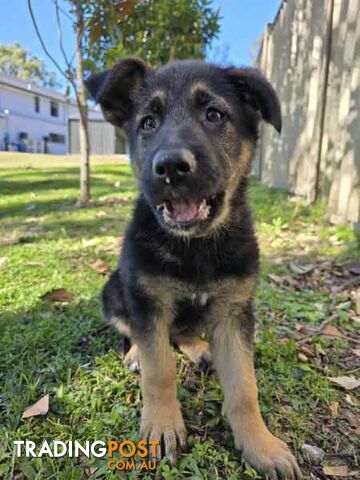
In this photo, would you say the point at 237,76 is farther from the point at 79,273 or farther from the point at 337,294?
the point at 79,273

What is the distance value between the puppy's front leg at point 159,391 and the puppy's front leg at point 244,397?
10.7 inches

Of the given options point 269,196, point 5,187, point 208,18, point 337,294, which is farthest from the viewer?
point 208,18

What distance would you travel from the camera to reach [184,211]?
88.3 inches

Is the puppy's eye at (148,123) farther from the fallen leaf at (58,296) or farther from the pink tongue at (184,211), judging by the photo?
the fallen leaf at (58,296)

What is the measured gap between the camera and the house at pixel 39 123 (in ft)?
132

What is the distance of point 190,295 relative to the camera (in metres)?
2.29

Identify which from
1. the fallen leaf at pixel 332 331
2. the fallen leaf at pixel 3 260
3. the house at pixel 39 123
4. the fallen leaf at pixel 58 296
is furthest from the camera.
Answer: the house at pixel 39 123

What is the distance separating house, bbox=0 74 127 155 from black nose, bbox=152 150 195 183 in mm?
36446

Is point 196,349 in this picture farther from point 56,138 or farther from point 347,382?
point 56,138

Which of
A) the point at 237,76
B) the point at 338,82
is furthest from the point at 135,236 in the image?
the point at 338,82

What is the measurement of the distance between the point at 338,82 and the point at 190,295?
462cm

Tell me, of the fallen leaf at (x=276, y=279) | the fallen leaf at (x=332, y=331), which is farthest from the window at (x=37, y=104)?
the fallen leaf at (x=332, y=331)

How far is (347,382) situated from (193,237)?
4.05 ft

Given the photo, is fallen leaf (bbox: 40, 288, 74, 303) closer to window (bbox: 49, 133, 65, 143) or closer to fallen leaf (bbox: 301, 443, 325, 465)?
fallen leaf (bbox: 301, 443, 325, 465)
